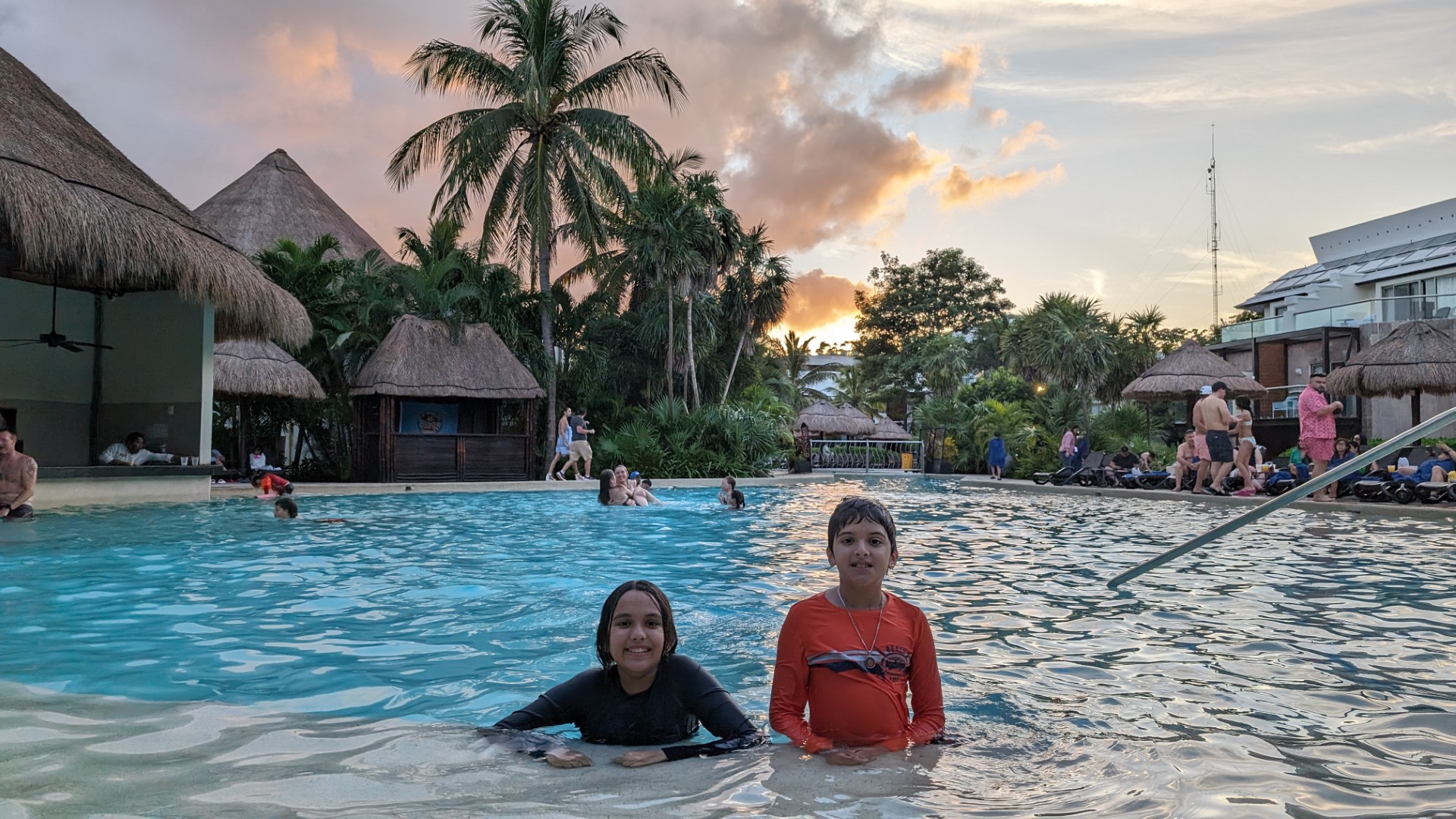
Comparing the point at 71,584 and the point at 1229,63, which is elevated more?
the point at 1229,63

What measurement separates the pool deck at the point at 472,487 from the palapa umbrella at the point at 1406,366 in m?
12.4

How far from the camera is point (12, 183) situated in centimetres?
1137

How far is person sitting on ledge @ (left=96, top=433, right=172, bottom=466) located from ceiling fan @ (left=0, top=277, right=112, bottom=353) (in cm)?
161

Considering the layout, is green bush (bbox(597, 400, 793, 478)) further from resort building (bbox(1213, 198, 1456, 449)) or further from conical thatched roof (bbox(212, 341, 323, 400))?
resort building (bbox(1213, 198, 1456, 449))

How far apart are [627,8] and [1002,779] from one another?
87.1 feet

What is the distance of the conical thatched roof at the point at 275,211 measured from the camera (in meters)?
29.3

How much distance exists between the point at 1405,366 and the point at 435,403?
20487mm

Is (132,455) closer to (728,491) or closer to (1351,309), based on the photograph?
(728,491)

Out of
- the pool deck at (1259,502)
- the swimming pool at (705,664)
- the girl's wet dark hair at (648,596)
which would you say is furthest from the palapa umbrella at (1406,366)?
the girl's wet dark hair at (648,596)

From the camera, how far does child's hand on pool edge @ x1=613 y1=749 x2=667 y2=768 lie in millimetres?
3006

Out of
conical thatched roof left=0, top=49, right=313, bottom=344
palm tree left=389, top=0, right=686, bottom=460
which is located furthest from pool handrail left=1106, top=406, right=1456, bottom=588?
palm tree left=389, top=0, right=686, bottom=460

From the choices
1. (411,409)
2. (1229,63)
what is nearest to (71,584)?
(411,409)

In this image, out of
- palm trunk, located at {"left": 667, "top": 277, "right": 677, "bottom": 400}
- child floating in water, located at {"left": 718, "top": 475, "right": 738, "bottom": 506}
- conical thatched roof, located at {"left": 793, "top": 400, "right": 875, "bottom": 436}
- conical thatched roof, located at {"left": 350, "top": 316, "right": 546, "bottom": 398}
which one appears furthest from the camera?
conical thatched roof, located at {"left": 793, "top": 400, "right": 875, "bottom": 436}

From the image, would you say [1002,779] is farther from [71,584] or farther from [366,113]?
[366,113]
